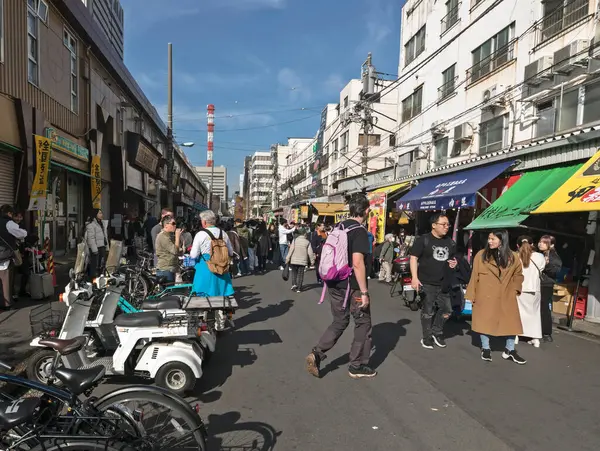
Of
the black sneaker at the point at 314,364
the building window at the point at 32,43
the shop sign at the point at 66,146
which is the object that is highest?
the building window at the point at 32,43

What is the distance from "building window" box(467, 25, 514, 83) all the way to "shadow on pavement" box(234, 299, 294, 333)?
1202 cm

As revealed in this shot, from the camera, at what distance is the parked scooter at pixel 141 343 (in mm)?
4031

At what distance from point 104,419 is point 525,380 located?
453 centimetres

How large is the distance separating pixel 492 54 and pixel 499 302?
1314 centimetres

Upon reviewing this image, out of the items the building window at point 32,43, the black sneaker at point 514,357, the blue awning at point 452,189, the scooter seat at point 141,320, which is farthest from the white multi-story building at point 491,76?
the building window at point 32,43

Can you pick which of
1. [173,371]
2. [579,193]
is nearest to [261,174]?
[579,193]

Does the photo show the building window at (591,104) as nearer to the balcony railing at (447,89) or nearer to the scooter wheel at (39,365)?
the balcony railing at (447,89)

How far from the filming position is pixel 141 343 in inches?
165

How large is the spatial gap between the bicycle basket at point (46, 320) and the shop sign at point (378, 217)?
11.3 m

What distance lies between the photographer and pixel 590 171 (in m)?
6.96

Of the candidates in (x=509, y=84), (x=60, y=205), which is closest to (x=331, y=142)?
(x=509, y=84)

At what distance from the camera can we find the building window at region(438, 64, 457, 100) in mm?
17750

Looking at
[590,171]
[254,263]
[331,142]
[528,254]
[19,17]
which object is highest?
[331,142]

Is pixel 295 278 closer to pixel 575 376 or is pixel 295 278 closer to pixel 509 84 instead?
pixel 575 376
